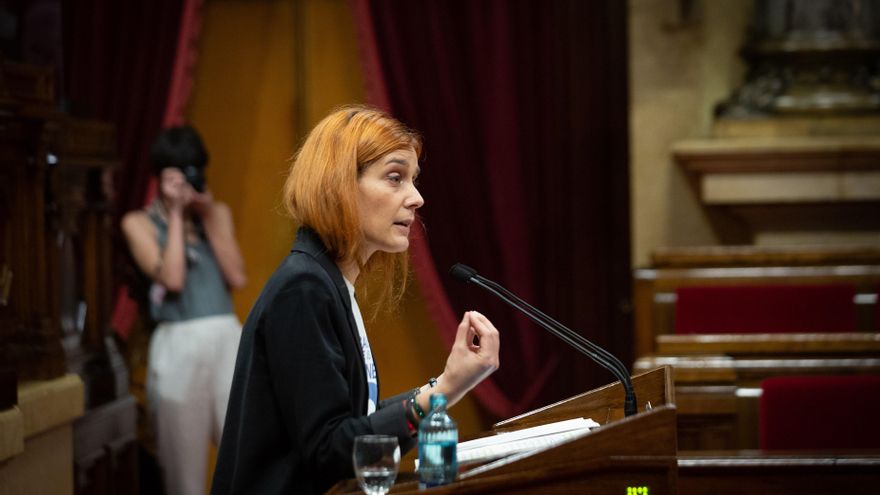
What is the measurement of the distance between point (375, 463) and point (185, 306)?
264cm

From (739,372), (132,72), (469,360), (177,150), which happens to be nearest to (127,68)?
(132,72)

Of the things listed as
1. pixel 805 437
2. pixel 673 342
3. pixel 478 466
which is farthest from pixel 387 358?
pixel 478 466

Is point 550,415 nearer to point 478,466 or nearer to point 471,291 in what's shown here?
point 478,466

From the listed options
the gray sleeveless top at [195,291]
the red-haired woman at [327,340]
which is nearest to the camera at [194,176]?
the gray sleeveless top at [195,291]

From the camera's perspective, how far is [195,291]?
4.32 metres

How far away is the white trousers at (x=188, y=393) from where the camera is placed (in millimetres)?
4160

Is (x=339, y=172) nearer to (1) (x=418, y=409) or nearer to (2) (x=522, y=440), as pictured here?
(1) (x=418, y=409)

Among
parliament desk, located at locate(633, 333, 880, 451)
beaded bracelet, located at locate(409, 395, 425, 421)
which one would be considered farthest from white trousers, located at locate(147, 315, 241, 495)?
beaded bracelet, located at locate(409, 395, 425, 421)

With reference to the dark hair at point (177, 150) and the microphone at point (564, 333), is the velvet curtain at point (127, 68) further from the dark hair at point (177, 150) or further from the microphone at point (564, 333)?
the microphone at point (564, 333)

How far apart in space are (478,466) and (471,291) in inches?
140

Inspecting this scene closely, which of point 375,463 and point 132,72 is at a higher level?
point 132,72

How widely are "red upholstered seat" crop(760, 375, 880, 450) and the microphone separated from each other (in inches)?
55.7

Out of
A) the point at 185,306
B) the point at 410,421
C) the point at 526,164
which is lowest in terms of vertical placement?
the point at 185,306

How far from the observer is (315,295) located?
196 cm
